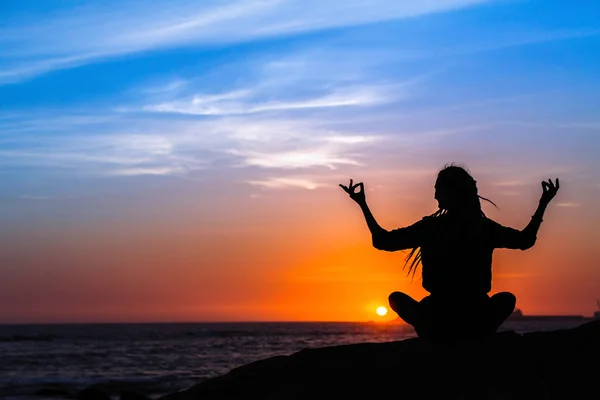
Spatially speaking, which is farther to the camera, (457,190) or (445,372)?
(445,372)

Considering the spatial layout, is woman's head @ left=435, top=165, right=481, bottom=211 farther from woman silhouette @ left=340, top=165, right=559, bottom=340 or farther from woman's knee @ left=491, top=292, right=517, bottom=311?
woman's knee @ left=491, top=292, right=517, bottom=311

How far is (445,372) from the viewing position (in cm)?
696

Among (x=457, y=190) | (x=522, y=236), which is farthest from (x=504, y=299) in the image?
(x=457, y=190)

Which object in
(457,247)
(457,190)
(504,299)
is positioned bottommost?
(504,299)

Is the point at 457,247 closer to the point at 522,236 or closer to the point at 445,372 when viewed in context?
the point at 522,236

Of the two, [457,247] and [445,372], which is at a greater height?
[457,247]

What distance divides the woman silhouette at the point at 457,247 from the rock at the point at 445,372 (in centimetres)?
29

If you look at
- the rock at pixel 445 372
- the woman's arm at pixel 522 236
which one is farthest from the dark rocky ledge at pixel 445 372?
the woman's arm at pixel 522 236

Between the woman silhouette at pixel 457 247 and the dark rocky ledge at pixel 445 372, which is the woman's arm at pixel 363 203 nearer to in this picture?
the woman silhouette at pixel 457 247

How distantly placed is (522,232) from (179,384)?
2262 cm

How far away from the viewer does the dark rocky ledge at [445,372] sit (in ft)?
22.3

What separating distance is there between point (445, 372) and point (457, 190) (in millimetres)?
1673

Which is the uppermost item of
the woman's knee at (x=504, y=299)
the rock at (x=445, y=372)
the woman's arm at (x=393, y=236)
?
the woman's arm at (x=393, y=236)

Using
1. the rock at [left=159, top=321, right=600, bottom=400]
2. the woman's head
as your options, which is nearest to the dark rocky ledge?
the rock at [left=159, top=321, right=600, bottom=400]
